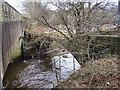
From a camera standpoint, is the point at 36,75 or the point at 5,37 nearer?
the point at 5,37

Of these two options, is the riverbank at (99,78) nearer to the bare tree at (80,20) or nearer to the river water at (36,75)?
the river water at (36,75)

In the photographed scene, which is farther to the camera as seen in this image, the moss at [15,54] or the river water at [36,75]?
the moss at [15,54]

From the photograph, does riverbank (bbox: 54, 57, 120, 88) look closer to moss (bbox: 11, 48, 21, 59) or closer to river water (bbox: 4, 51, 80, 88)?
river water (bbox: 4, 51, 80, 88)

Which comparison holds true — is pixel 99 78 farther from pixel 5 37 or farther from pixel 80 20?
pixel 5 37

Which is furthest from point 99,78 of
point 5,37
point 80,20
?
point 5,37

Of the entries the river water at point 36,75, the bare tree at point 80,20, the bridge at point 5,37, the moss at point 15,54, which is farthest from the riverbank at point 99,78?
the moss at point 15,54

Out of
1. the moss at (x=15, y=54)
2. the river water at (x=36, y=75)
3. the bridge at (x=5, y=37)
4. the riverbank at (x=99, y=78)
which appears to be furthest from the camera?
the moss at (x=15, y=54)

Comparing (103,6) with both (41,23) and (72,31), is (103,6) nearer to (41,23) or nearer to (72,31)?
(72,31)

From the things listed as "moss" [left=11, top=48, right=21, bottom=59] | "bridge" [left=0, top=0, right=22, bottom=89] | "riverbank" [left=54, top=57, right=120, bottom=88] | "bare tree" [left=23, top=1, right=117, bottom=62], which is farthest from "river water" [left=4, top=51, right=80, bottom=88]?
"moss" [left=11, top=48, right=21, bottom=59]

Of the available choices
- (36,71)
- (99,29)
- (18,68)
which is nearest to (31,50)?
(18,68)

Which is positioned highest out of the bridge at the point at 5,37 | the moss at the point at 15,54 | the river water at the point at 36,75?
the bridge at the point at 5,37

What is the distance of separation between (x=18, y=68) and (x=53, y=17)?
514 centimetres

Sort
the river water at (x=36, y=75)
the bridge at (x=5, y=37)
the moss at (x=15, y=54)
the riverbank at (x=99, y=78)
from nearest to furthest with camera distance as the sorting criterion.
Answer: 1. the bridge at (x=5, y=37)
2. the riverbank at (x=99, y=78)
3. the river water at (x=36, y=75)
4. the moss at (x=15, y=54)

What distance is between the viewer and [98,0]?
266 inches
